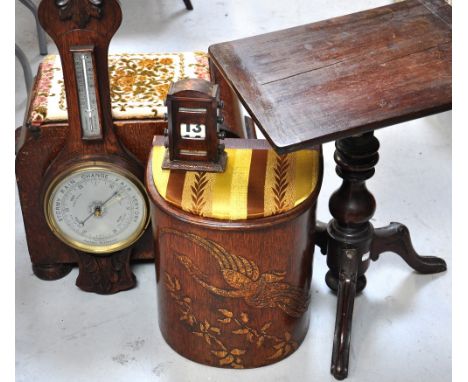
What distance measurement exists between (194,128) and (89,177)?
0.48 meters

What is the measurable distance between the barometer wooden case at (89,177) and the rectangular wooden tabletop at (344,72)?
36cm

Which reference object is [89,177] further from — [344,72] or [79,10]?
[344,72]

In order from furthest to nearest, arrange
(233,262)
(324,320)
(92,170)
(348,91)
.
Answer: (324,320) → (92,170) → (233,262) → (348,91)

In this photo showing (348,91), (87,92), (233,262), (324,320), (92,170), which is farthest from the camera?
(324,320)

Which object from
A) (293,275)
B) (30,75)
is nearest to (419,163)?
(293,275)

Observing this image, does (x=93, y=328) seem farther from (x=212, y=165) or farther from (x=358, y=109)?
(x=358, y=109)

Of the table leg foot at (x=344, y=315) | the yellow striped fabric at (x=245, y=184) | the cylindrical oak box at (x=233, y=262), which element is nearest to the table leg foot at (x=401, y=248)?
the table leg foot at (x=344, y=315)

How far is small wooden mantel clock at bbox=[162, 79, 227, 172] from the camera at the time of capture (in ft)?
7.68

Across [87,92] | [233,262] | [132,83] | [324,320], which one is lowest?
[324,320]

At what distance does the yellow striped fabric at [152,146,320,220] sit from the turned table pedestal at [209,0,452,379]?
172 millimetres

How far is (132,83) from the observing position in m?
2.85

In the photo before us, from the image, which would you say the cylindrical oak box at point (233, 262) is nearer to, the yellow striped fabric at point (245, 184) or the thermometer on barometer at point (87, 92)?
the yellow striped fabric at point (245, 184)

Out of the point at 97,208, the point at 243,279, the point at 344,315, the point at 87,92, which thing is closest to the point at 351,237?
the point at 344,315

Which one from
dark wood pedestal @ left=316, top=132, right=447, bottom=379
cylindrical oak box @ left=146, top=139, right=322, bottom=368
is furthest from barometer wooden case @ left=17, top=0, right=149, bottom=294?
dark wood pedestal @ left=316, top=132, right=447, bottom=379
